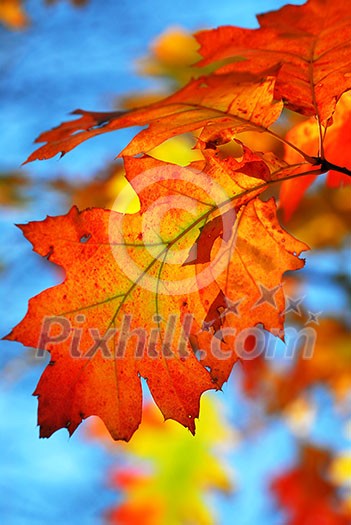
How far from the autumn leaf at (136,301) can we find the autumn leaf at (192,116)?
1.4 inches

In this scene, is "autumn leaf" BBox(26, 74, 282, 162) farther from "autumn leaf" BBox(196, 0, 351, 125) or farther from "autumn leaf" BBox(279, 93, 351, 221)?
"autumn leaf" BBox(279, 93, 351, 221)

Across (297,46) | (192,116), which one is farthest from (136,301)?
(297,46)

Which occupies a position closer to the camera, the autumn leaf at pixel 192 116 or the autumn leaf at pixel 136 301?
the autumn leaf at pixel 192 116

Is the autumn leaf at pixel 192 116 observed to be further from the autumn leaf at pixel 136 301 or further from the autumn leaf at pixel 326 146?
the autumn leaf at pixel 326 146

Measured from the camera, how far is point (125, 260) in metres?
0.77

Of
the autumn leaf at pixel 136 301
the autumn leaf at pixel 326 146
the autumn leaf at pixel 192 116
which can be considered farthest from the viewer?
the autumn leaf at pixel 326 146

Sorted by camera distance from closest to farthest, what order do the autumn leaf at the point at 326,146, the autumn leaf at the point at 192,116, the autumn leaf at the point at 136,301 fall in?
1. the autumn leaf at the point at 192,116
2. the autumn leaf at the point at 136,301
3. the autumn leaf at the point at 326,146

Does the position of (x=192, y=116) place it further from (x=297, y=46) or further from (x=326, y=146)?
(x=326, y=146)

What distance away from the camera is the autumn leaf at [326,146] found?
860mm

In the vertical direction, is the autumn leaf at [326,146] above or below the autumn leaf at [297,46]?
below

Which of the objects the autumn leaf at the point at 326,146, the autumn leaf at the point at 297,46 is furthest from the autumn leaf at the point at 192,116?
the autumn leaf at the point at 326,146

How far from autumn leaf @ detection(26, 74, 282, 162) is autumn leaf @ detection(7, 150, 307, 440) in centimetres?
4

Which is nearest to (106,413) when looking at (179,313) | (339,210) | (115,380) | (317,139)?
(115,380)

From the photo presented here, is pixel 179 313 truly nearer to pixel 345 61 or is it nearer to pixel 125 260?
pixel 125 260
